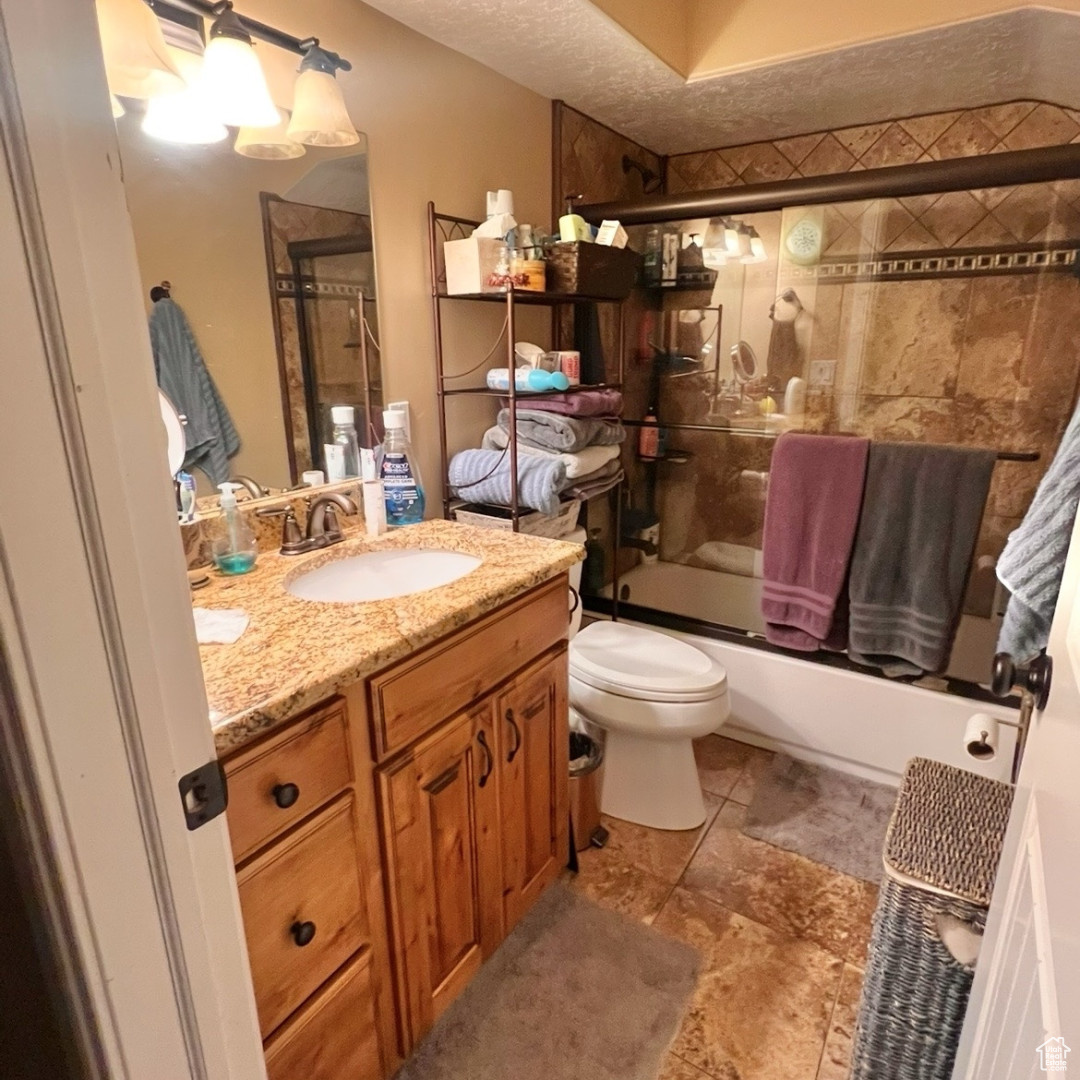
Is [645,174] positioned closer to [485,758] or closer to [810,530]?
[810,530]

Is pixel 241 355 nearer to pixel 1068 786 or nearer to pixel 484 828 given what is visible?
pixel 484 828

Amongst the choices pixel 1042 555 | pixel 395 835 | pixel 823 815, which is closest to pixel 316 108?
pixel 395 835

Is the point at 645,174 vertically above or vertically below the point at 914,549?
above

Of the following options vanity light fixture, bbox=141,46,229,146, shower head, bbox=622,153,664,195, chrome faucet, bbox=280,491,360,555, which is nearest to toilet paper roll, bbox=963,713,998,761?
chrome faucet, bbox=280,491,360,555

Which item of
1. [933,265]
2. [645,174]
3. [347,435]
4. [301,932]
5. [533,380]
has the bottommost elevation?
[301,932]

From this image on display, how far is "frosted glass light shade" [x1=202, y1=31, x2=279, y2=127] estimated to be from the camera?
1176 millimetres

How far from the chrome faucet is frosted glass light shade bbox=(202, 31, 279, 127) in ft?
2.38

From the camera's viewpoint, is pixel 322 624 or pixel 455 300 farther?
pixel 455 300

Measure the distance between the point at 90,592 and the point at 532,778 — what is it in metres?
1.11

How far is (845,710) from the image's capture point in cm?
206

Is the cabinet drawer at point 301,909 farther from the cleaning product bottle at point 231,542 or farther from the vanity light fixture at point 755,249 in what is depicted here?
the vanity light fixture at point 755,249

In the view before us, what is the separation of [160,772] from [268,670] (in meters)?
0.38

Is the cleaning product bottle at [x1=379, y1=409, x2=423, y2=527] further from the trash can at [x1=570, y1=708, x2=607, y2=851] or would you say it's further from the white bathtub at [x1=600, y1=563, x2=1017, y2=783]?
the white bathtub at [x1=600, y1=563, x2=1017, y2=783]

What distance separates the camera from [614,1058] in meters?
1.29
